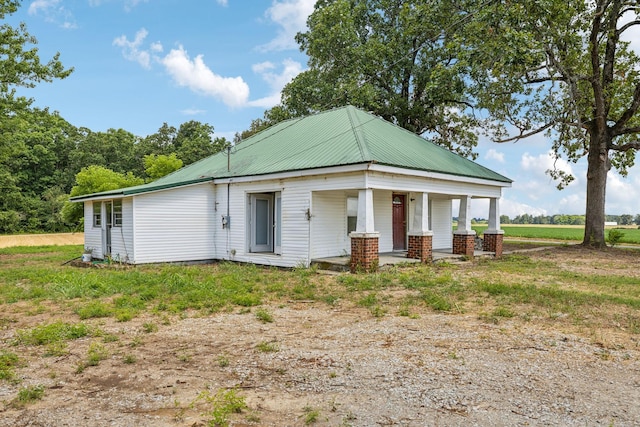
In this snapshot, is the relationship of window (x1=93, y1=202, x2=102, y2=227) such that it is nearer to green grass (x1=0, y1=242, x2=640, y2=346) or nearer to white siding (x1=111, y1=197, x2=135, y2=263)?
white siding (x1=111, y1=197, x2=135, y2=263)

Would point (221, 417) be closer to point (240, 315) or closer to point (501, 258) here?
point (240, 315)

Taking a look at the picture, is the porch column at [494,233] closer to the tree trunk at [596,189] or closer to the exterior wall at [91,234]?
the tree trunk at [596,189]

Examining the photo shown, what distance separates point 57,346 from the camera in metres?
5.39

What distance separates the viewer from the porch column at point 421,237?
13438 mm

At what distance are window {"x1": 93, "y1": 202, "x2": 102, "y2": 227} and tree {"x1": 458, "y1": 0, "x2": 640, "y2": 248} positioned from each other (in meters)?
14.6

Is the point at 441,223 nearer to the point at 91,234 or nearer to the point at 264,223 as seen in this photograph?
the point at 264,223

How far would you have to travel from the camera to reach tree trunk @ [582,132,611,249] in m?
21.0

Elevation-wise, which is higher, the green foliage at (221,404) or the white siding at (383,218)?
the white siding at (383,218)

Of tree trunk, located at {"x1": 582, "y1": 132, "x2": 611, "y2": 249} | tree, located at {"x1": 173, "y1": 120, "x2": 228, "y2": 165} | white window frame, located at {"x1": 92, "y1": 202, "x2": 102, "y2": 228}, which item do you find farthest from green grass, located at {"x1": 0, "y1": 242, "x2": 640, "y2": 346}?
tree, located at {"x1": 173, "y1": 120, "x2": 228, "y2": 165}

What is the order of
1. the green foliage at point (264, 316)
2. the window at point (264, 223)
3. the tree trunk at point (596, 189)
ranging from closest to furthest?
the green foliage at point (264, 316), the window at point (264, 223), the tree trunk at point (596, 189)

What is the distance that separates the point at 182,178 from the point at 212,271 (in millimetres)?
5565

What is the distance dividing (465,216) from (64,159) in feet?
153

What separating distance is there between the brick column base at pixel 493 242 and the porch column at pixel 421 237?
456cm

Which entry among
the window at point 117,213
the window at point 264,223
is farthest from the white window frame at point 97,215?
the window at point 264,223
